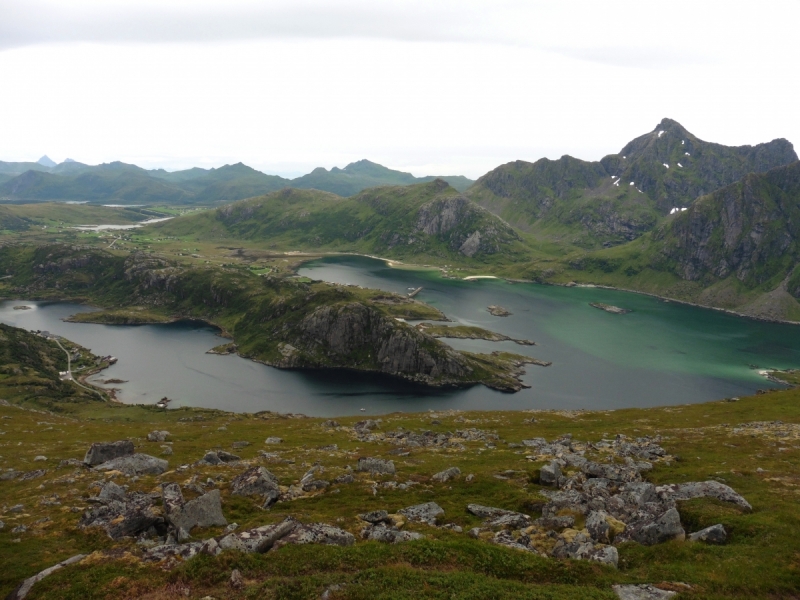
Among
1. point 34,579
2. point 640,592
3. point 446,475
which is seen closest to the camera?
point 640,592

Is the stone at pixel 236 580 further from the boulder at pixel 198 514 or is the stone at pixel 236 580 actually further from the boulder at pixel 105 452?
the boulder at pixel 105 452

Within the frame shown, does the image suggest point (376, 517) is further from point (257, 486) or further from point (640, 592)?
point (640, 592)

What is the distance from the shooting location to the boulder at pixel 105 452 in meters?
57.4

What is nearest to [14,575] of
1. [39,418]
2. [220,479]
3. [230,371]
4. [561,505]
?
[220,479]

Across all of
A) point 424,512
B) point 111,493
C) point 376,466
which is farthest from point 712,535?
point 111,493

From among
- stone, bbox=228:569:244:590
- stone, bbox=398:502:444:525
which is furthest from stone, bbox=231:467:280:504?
stone, bbox=228:569:244:590

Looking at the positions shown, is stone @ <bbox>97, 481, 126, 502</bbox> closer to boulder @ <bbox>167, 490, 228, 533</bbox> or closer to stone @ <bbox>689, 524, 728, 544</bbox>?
boulder @ <bbox>167, 490, 228, 533</bbox>

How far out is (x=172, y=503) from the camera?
37.1 meters

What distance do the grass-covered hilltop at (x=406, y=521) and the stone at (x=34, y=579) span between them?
5.0 inches

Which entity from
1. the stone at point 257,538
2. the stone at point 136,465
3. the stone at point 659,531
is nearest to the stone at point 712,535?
the stone at point 659,531

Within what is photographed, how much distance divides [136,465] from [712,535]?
6186 cm

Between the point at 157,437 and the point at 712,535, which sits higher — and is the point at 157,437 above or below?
below

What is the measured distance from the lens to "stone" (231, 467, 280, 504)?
44.1m

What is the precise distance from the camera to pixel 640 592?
2542 cm
